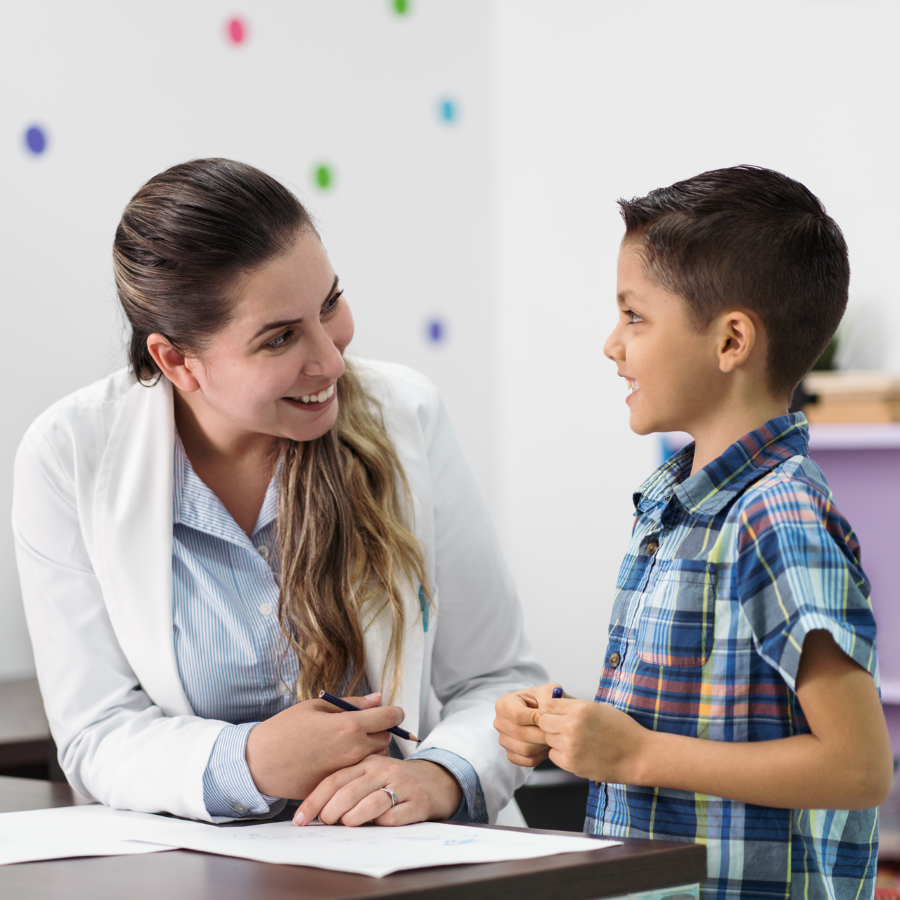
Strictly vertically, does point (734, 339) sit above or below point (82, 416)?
above

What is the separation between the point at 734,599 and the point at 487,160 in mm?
2319

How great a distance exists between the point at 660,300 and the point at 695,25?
1948mm

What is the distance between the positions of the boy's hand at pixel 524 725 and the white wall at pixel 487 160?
1297 millimetres

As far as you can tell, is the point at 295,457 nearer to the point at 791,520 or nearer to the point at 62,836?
the point at 62,836

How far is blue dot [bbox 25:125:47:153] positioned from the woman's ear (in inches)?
39.6

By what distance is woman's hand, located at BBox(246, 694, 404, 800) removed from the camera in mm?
966

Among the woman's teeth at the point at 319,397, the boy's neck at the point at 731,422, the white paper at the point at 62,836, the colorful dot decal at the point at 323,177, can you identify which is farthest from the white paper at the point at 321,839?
the colorful dot decal at the point at 323,177

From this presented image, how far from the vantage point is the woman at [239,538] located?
3.72 ft

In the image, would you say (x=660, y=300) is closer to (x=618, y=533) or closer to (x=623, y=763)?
(x=623, y=763)

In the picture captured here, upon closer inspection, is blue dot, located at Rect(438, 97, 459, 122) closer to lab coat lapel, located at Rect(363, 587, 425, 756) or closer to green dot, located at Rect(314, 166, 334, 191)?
green dot, located at Rect(314, 166, 334, 191)

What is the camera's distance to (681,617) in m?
0.84

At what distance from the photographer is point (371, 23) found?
263cm

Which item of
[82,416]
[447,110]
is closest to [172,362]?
[82,416]

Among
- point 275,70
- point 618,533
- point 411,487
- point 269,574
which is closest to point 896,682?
point 618,533
